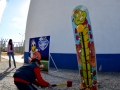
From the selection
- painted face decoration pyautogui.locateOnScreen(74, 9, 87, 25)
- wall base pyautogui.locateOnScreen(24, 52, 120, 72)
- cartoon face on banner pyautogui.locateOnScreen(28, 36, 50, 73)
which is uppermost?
painted face decoration pyautogui.locateOnScreen(74, 9, 87, 25)

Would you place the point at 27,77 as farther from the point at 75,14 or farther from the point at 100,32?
the point at 100,32

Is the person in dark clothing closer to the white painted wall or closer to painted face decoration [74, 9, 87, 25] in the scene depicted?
painted face decoration [74, 9, 87, 25]

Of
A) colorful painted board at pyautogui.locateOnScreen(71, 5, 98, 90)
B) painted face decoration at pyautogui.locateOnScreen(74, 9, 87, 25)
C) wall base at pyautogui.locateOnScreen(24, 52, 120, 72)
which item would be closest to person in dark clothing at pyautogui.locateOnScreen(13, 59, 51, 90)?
colorful painted board at pyautogui.locateOnScreen(71, 5, 98, 90)

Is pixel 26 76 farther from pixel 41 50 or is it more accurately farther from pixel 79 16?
pixel 41 50

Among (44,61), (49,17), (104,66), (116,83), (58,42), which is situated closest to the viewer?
(116,83)

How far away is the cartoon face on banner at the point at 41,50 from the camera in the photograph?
6.93 m

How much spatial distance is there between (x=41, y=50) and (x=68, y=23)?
2.83 m

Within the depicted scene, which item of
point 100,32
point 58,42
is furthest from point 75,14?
point 58,42

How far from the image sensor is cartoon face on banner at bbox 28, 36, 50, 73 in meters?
6.93

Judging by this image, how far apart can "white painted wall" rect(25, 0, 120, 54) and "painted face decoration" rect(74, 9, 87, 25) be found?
3.87 m

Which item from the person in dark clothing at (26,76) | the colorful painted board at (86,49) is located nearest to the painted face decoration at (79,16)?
the colorful painted board at (86,49)

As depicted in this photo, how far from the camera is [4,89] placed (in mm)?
5129

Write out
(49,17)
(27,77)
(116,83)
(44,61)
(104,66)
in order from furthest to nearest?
(49,17) < (104,66) < (44,61) < (116,83) < (27,77)

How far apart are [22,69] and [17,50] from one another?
23.9 metres
